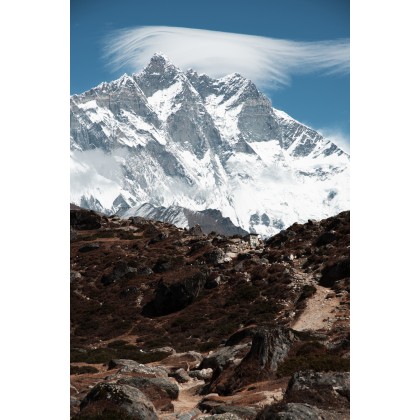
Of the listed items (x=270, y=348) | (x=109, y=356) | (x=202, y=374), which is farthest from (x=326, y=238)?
(x=270, y=348)

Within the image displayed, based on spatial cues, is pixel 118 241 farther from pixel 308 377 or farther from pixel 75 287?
pixel 308 377

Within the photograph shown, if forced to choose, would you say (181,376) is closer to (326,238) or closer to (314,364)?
(314,364)

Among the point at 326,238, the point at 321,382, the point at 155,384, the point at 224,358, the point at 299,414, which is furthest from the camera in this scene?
the point at 326,238

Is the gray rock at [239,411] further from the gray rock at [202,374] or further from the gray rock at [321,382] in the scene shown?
the gray rock at [202,374]

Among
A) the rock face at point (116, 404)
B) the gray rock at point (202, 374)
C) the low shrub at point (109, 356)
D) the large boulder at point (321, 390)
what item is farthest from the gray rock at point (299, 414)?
the low shrub at point (109, 356)
